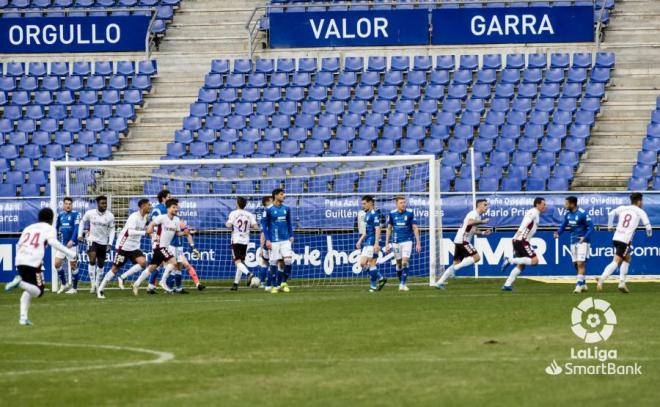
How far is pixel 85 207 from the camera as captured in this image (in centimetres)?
3275

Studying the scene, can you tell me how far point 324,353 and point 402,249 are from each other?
13.2 meters

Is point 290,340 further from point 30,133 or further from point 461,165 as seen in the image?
point 30,133

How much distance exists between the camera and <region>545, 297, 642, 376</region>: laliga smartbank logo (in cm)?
1320

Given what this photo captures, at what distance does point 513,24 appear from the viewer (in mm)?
40656

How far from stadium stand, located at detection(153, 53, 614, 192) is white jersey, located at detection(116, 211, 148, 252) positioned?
404 inches

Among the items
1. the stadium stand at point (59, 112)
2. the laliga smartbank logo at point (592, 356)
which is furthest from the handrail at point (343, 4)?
the laliga smartbank logo at point (592, 356)

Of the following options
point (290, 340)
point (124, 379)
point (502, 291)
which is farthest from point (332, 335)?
point (502, 291)

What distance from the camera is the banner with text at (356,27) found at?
135 feet

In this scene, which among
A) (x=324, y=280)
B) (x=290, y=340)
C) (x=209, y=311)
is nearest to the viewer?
(x=290, y=340)

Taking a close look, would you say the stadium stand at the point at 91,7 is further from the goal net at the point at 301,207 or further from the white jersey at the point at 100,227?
the white jersey at the point at 100,227

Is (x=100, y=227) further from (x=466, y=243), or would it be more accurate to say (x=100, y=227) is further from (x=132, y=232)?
(x=466, y=243)

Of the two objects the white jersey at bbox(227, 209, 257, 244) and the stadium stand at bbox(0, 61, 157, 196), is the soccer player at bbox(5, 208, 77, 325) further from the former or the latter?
the stadium stand at bbox(0, 61, 157, 196)

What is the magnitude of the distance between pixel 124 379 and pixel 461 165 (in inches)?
961

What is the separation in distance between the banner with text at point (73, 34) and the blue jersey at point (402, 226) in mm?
17158
